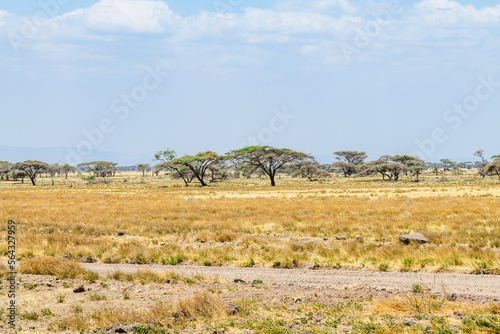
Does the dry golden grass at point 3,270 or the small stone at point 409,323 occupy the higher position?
the small stone at point 409,323

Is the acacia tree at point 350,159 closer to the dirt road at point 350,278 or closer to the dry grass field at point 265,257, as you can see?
the dry grass field at point 265,257

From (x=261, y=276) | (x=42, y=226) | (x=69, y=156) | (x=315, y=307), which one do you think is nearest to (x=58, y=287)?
(x=261, y=276)

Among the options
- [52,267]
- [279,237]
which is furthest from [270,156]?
[52,267]

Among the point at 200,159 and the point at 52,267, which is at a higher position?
the point at 200,159

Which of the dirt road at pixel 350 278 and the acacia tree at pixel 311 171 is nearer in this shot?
the dirt road at pixel 350 278

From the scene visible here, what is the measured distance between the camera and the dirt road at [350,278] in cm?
1059

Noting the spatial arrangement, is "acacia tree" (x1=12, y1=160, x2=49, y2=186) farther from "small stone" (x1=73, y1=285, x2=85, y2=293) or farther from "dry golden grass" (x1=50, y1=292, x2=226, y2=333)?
"dry golden grass" (x1=50, y1=292, x2=226, y2=333)

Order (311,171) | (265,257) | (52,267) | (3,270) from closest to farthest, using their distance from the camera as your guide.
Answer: (3,270) → (52,267) → (265,257) → (311,171)

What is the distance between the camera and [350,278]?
476 inches

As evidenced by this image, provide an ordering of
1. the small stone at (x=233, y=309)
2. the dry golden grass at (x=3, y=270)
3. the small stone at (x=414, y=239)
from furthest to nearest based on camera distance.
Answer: the small stone at (x=414, y=239) < the dry golden grass at (x=3, y=270) < the small stone at (x=233, y=309)

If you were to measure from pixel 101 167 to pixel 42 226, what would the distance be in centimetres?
11912

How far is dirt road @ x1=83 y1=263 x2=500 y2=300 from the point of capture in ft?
34.7

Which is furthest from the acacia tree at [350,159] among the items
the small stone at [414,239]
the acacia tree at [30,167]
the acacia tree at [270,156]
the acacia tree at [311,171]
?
the small stone at [414,239]

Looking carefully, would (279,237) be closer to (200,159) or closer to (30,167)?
(200,159)
